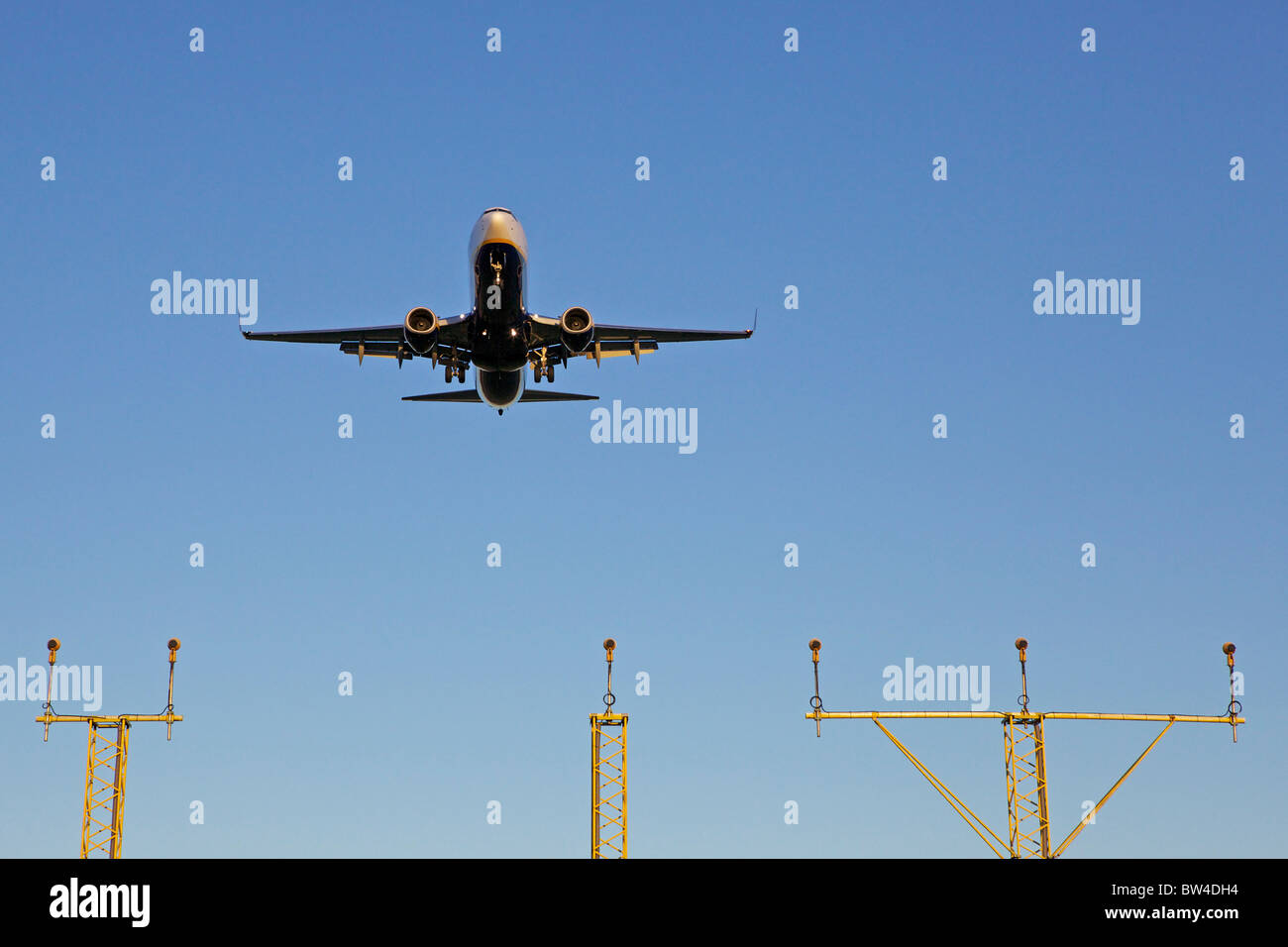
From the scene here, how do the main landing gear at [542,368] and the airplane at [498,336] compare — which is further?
the main landing gear at [542,368]

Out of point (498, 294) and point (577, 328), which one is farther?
point (577, 328)

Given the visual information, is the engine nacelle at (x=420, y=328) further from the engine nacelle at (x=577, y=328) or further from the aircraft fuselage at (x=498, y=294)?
the engine nacelle at (x=577, y=328)

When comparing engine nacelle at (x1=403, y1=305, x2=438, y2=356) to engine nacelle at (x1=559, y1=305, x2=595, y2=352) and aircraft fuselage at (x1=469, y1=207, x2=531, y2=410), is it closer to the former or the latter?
aircraft fuselage at (x1=469, y1=207, x2=531, y2=410)
